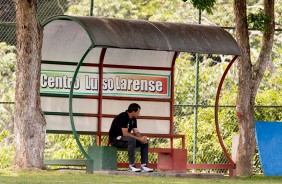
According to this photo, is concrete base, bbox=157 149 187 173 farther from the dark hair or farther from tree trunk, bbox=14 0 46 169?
tree trunk, bbox=14 0 46 169

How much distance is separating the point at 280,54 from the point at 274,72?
137 centimetres

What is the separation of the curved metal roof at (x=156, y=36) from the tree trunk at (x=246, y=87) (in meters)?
0.67

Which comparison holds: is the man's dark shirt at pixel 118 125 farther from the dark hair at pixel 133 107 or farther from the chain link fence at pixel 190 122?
the chain link fence at pixel 190 122

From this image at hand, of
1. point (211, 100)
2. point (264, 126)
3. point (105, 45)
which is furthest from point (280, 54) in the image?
point (105, 45)

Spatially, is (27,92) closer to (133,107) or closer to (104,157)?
(104,157)

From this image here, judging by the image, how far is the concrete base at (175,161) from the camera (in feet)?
73.4

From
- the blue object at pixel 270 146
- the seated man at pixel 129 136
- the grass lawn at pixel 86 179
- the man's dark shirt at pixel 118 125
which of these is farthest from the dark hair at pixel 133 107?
the blue object at pixel 270 146

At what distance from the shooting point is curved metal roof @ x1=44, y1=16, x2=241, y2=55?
20656mm

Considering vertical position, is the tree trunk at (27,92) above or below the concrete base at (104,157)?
above

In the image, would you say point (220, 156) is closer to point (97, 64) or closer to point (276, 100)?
point (276, 100)

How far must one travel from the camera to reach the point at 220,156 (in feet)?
87.2

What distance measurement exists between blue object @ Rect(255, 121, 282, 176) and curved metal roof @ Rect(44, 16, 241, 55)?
95.8 inches

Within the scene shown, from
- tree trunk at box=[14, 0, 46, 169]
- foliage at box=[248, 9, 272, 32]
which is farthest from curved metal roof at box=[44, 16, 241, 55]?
foliage at box=[248, 9, 272, 32]

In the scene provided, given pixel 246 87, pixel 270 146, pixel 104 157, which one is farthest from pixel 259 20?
pixel 104 157
